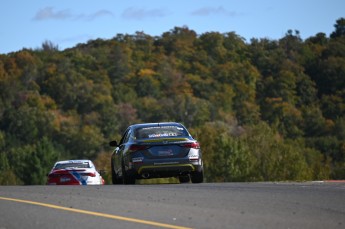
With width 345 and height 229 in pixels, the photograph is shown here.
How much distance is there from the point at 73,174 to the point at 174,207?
1543 centimetres

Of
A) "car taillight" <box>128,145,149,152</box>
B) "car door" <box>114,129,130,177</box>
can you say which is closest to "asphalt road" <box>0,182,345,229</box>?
"car taillight" <box>128,145,149,152</box>

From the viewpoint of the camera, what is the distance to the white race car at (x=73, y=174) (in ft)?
103

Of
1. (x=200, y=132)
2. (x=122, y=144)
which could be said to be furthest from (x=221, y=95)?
(x=122, y=144)

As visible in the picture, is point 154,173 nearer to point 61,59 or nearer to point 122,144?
point 122,144

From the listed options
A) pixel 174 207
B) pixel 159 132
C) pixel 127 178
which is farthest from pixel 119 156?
pixel 174 207

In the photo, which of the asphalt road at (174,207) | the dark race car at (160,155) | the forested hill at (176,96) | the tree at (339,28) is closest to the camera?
the asphalt road at (174,207)

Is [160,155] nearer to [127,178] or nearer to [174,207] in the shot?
[127,178]

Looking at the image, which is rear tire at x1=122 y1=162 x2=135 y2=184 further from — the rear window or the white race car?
the white race car

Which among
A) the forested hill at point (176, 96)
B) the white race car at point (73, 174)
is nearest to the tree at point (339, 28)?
the forested hill at point (176, 96)

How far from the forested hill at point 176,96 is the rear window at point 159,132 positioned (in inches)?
3638

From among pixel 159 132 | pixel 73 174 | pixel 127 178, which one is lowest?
pixel 73 174

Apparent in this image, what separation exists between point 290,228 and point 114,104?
153522 millimetres

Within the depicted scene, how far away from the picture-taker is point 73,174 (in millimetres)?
31672

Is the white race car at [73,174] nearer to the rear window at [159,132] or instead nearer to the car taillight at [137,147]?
the rear window at [159,132]
